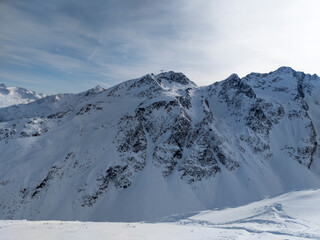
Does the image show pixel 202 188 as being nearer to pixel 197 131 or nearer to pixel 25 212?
Result: pixel 197 131

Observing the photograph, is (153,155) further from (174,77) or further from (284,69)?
(284,69)

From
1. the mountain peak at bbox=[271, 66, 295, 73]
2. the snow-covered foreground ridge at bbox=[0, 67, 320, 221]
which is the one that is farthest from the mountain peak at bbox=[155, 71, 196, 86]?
the mountain peak at bbox=[271, 66, 295, 73]

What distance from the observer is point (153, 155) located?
9762 centimetres

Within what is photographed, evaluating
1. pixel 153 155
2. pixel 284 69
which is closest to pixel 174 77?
pixel 153 155

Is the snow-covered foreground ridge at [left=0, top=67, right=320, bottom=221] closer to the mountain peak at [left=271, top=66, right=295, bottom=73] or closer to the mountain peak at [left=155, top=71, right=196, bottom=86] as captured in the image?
the mountain peak at [left=155, top=71, right=196, bottom=86]

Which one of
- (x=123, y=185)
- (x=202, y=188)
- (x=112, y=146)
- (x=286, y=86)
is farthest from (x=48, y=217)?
(x=286, y=86)

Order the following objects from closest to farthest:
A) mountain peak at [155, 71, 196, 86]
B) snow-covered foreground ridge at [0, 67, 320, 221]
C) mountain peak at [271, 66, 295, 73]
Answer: snow-covered foreground ridge at [0, 67, 320, 221] < mountain peak at [155, 71, 196, 86] < mountain peak at [271, 66, 295, 73]

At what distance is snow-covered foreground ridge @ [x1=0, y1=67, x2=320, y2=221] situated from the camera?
83.8 meters

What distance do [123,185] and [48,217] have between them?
26.6 m

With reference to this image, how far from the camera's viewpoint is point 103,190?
87.9 m

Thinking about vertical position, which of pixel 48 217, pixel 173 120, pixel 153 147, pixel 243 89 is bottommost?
pixel 48 217

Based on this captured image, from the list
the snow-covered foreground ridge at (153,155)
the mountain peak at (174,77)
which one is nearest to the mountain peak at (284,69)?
the snow-covered foreground ridge at (153,155)

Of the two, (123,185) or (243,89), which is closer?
(123,185)

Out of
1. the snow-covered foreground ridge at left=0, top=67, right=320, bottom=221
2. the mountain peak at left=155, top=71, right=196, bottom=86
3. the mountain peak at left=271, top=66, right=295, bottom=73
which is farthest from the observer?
the mountain peak at left=271, top=66, right=295, bottom=73
